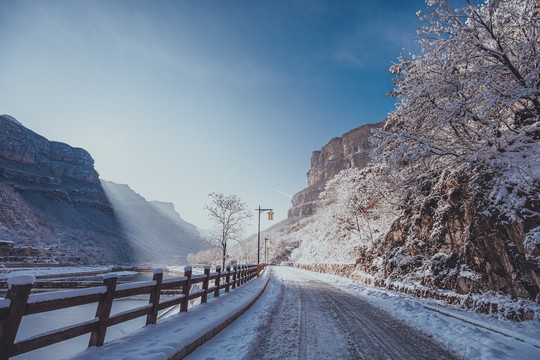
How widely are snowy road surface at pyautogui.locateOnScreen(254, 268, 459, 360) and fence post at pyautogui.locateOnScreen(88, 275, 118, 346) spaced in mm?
2781

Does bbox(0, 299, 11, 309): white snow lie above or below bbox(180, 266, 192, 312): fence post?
above

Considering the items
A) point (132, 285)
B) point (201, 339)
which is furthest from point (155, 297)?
point (201, 339)

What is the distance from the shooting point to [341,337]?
17.3 feet

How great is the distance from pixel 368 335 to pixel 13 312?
638cm

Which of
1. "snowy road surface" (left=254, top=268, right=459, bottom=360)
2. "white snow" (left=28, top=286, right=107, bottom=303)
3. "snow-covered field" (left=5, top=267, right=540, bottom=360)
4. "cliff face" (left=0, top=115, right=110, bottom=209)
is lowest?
"snowy road surface" (left=254, top=268, right=459, bottom=360)

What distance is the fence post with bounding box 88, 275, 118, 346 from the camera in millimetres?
3982

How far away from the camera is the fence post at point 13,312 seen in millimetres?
2727

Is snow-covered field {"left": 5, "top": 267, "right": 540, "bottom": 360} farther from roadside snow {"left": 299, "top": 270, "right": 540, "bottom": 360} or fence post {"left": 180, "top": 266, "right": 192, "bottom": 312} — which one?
fence post {"left": 180, "top": 266, "right": 192, "bottom": 312}

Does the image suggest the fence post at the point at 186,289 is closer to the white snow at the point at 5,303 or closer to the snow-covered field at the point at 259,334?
the snow-covered field at the point at 259,334

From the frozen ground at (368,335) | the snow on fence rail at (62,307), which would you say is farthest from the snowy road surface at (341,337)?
the snow on fence rail at (62,307)

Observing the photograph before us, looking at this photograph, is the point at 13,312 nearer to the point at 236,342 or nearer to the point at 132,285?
the point at 132,285

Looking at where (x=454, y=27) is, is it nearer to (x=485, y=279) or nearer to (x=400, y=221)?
(x=485, y=279)

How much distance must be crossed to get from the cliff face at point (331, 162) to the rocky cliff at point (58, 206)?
291ft

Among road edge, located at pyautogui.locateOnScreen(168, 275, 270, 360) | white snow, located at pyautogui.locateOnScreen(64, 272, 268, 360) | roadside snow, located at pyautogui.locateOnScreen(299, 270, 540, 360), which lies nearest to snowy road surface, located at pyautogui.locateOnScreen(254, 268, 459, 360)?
roadside snow, located at pyautogui.locateOnScreen(299, 270, 540, 360)
